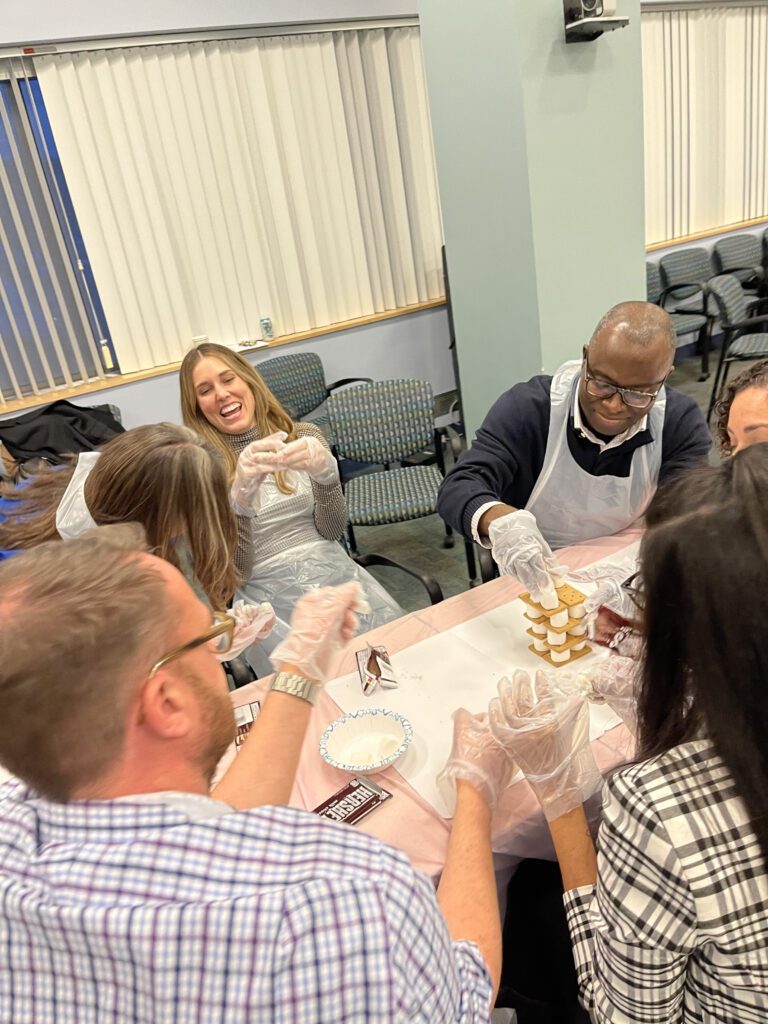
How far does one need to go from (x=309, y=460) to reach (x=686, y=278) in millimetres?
4691

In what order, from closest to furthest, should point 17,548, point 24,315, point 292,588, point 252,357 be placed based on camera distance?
point 17,548, point 292,588, point 24,315, point 252,357

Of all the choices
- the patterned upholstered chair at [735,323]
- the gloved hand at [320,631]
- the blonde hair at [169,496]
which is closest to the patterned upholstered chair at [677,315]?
the patterned upholstered chair at [735,323]

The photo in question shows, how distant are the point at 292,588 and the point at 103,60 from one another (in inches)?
118

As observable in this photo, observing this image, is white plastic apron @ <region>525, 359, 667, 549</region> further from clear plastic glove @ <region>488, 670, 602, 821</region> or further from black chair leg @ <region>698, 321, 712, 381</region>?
black chair leg @ <region>698, 321, 712, 381</region>

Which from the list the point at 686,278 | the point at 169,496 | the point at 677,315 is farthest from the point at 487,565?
the point at 686,278

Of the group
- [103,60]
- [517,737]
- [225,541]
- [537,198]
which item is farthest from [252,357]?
[517,737]

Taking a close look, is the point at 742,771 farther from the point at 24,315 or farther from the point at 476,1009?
the point at 24,315

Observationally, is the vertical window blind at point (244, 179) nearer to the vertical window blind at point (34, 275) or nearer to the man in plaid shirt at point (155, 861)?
the vertical window blind at point (34, 275)

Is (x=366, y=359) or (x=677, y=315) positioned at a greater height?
(x=366, y=359)

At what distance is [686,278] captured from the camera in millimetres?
5527

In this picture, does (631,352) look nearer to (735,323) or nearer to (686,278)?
(735,323)

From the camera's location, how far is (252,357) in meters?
4.21

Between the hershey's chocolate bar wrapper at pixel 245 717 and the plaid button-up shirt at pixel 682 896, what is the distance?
0.74m

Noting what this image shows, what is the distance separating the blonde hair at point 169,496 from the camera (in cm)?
152
